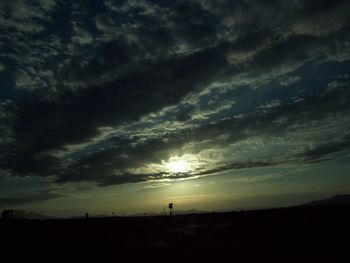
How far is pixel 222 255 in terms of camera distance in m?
15.6

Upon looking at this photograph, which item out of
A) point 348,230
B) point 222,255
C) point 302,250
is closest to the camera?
point 222,255

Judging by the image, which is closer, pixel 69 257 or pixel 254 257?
pixel 254 257

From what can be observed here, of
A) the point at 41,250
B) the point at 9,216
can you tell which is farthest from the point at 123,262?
the point at 9,216

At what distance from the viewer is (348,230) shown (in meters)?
23.3

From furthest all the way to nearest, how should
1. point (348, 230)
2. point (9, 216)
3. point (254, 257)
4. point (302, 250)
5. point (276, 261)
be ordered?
point (9, 216) → point (348, 230) → point (302, 250) → point (254, 257) → point (276, 261)

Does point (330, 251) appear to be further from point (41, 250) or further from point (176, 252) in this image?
point (41, 250)

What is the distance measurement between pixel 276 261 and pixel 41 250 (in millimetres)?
13213

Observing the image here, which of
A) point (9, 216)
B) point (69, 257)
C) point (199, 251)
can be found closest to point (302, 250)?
point (199, 251)

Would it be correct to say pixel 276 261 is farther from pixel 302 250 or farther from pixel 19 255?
pixel 19 255

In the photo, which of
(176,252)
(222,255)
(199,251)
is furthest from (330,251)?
(176,252)

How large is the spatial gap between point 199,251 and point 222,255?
6.74ft

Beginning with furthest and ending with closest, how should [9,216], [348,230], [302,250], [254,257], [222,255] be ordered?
[9,216], [348,230], [302,250], [222,255], [254,257]

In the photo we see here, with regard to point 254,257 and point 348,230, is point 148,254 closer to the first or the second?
point 254,257

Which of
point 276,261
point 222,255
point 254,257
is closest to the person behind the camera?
point 276,261
